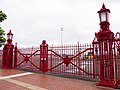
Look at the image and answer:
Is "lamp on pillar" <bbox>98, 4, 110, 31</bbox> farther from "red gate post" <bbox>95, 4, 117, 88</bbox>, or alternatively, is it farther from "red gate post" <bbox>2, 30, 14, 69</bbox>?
"red gate post" <bbox>2, 30, 14, 69</bbox>

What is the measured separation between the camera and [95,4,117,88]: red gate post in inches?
286

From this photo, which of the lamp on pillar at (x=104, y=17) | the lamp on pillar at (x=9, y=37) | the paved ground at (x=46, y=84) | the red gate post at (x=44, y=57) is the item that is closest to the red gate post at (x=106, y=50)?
the lamp on pillar at (x=104, y=17)

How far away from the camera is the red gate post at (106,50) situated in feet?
23.9

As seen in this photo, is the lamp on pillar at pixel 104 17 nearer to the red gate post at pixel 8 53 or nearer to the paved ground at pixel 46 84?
the paved ground at pixel 46 84

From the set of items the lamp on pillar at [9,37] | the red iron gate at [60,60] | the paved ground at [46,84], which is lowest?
the paved ground at [46,84]

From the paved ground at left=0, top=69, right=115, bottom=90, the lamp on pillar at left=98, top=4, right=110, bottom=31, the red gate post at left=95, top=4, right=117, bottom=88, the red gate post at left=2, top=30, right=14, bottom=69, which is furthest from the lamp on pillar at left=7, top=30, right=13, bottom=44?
the lamp on pillar at left=98, top=4, right=110, bottom=31

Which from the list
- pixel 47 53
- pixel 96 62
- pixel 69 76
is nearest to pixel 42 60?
pixel 47 53

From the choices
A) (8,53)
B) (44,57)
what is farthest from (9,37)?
(44,57)

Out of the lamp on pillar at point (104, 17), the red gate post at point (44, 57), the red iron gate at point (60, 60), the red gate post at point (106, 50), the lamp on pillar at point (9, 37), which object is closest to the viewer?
the red gate post at point (106, 50)

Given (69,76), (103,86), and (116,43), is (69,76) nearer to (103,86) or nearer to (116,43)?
(103,86)

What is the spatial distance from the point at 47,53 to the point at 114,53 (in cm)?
511

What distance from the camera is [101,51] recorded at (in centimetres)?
767

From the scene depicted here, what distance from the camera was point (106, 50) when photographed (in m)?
7.51

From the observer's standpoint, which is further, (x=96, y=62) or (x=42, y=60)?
(x=42, y=60)
